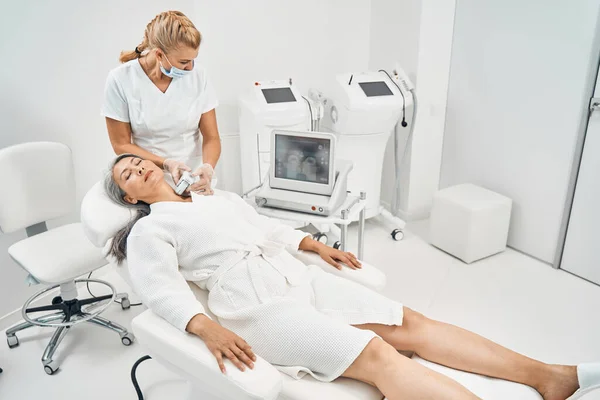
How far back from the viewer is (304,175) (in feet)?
6.95

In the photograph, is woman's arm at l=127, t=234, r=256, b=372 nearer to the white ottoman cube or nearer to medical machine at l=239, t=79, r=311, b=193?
medical machine at l=239, t=79, r=311, b=193

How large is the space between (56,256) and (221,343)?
3.57ft

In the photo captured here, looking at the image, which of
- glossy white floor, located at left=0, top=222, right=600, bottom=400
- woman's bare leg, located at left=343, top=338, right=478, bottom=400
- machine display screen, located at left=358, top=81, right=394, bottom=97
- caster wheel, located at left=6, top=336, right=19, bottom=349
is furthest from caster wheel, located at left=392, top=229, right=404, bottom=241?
caster wheel, located at left=6, top=336, right=19, bottom=349

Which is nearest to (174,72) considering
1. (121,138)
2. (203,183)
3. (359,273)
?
(121,138)

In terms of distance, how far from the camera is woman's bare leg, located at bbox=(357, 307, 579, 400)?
1373mm

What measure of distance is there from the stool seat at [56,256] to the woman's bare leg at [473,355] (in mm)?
1174

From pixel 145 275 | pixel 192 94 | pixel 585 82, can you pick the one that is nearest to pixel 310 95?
pixel 192 94

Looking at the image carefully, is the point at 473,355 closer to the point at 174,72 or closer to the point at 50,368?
the point at 174,72

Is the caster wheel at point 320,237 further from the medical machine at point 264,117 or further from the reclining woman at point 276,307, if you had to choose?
the reclining woman at point 276,307

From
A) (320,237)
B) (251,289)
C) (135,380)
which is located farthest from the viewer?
(320,237)

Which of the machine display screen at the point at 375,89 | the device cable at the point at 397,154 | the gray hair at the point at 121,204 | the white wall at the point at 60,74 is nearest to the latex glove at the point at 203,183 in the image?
the gray hair at the point at 121,204

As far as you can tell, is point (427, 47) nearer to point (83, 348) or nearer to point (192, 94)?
point (192, 94)

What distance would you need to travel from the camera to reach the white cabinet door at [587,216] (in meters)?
2.48

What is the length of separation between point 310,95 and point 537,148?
1367 millimetres
